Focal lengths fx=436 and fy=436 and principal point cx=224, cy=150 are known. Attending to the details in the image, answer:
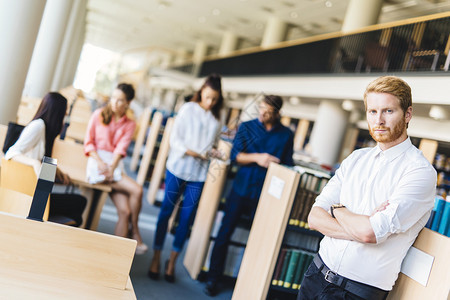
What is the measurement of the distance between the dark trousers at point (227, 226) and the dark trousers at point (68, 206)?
3.71ft

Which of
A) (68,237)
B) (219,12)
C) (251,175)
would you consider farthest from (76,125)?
(219,12)

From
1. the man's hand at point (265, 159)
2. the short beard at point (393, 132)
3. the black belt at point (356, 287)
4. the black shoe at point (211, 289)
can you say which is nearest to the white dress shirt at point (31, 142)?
the man's hand at point (265, 159)

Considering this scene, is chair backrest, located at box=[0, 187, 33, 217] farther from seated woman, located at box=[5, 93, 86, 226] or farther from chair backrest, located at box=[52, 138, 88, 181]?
chair backrest, located at box=[52, 138, 88, 181]

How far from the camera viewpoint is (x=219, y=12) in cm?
1636

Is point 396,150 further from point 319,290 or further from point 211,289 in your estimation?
point 211,289

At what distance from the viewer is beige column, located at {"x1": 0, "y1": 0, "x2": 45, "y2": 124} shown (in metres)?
3.73

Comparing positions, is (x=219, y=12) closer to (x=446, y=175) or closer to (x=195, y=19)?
(x=195, y=19)

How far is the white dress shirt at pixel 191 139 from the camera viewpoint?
352 centimetres

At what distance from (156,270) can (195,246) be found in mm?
544

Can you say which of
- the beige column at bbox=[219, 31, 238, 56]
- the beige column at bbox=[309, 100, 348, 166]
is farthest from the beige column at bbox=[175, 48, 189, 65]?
the beige column at bbox=[309, 100, 348, 166]

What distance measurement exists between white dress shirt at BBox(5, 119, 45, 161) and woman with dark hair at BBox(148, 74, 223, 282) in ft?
3.31

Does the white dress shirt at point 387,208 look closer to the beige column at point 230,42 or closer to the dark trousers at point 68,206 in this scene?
the dark trousers at point 68,206

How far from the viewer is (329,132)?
11.0 m

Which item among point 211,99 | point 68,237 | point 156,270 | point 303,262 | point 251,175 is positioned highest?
point 211,99
